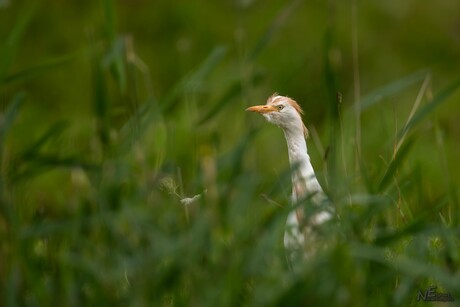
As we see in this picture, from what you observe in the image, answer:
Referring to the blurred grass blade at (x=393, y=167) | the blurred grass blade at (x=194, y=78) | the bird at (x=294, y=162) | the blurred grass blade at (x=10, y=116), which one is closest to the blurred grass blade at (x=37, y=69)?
the blurred grass blade at (x=10, y=116)

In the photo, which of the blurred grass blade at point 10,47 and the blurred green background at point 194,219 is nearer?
the blurred green background at point 194,219

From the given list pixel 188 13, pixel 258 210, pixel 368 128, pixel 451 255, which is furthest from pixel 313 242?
pixel 188 13

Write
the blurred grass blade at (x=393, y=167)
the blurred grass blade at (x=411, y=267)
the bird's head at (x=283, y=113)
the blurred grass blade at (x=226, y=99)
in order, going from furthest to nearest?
the bird's head at (x=283, y=113) → the blurred grass blade at (x=226, y=99) → the blurred grass blade at (x=393, y=167) → the blurred grass blade at (x=411, y=267)

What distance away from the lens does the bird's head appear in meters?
4.11

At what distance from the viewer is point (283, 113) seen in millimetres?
4141

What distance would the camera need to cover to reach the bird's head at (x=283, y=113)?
162 inches

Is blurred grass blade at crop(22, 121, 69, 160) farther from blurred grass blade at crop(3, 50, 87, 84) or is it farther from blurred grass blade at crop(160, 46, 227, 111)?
blurred grass blade at crop(160, 46, 227, 111)

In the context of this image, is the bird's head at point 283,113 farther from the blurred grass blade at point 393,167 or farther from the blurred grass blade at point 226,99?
the blurred grass blade at point 393,167

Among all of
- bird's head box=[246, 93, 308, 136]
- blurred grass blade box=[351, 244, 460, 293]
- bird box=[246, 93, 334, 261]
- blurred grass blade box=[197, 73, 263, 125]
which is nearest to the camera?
blurred grass blade box=[351, 244, 460, 293]

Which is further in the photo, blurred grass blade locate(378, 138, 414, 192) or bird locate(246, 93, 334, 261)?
blurred grass blade locate(378, 138, 414, 192)

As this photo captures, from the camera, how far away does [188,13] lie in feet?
31.7

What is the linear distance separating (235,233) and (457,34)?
741 cm

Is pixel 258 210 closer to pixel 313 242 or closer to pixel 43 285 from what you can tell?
pixel 313 242

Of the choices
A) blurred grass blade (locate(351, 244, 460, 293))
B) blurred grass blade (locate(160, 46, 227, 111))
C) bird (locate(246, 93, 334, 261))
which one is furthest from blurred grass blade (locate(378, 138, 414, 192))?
blurred grass blade (locate(160, 46, 227, 111))
